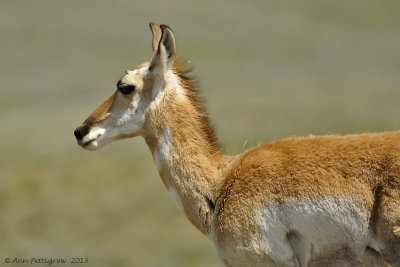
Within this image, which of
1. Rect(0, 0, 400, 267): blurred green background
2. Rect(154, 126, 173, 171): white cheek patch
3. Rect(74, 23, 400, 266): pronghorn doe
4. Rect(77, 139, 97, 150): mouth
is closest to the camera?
Rect(74, 23, 400, 266): pronghorn doe

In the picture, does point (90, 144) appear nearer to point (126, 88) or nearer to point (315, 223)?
point (126, 88)

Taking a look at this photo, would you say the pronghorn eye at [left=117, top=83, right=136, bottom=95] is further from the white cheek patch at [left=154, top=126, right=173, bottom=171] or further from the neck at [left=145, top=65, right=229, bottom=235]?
the white cheek patch at [left=154, top=126, right=173, bottom=171]

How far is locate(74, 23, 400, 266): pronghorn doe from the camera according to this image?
8453 mm

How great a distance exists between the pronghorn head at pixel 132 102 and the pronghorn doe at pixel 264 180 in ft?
0.04

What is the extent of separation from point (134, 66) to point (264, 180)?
151 feet

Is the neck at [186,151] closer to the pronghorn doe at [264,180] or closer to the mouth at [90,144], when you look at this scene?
the pronghorn doe at [264,180]

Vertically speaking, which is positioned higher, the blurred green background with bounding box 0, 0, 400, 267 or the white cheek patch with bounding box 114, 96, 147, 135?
the white cheek patch with bounding box 114, 96, 147, 135

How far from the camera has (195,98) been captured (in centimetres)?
1048

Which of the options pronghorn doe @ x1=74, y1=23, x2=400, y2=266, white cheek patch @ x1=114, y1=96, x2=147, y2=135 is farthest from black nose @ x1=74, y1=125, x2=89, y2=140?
white cheek patch @ x1=114, y1=96, x2=147, y2=135

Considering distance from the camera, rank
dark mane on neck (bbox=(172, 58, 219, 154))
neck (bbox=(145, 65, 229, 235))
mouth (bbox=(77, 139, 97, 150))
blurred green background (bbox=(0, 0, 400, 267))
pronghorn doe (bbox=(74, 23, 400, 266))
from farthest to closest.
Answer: blurred green background (bbox=(0, 0, 400, 267)) → mouth (bbox=(77, 139, 97, 150)) → dark mane on neck (bbox=(172, 58, 219, 154)) → neck (bbox=(145, 65, 229, 235)) → pronghorn doe (bbox=(74, 23, 400, 266))

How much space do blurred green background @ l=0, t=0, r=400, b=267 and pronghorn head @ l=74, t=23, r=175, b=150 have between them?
127cm

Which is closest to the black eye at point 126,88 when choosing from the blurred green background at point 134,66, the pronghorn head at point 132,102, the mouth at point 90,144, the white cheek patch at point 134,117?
the pronghorn head at point 132,102

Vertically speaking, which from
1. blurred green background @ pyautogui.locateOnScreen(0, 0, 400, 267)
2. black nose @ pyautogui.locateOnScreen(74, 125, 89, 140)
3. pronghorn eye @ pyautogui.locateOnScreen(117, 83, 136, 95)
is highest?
pronghorn eye @ pyautogui.locateOnScreen(117, 83, 136, 95)

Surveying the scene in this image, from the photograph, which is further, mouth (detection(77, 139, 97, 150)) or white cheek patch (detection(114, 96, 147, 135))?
mouth (detection(77, 139, 97, 150))
